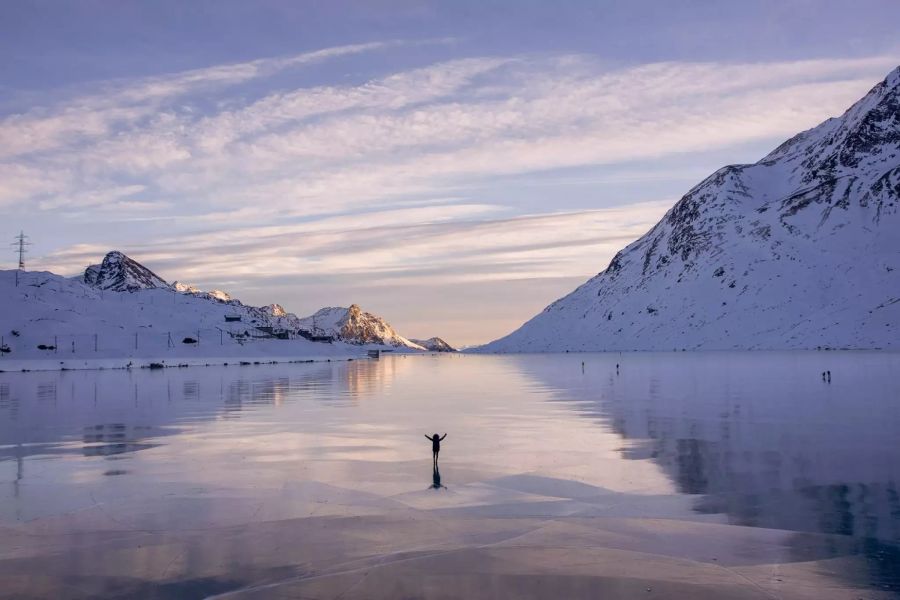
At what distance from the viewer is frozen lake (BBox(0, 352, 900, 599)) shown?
527 inches

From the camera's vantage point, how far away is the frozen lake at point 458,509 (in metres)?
13.4

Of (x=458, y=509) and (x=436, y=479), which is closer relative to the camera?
(x=458, y=509)

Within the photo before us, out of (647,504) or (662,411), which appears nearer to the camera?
(647,504)

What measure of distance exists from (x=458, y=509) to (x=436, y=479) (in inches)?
163

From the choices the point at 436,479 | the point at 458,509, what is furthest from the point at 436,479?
the point at 458,509

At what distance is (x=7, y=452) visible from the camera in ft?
95.9

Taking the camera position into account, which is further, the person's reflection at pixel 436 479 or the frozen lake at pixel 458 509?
the person's reflection at pixel 436 479

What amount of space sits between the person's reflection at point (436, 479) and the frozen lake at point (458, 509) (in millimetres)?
56

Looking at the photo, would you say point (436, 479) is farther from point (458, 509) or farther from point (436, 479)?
point (458, 509)

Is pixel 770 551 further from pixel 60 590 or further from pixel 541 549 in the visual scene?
pixel 60 590

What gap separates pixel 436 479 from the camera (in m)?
23.1

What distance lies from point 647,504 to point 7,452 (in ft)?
76.1

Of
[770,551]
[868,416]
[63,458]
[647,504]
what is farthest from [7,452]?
[868,416]

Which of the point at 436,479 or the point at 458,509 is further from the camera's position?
the point at 436,479
